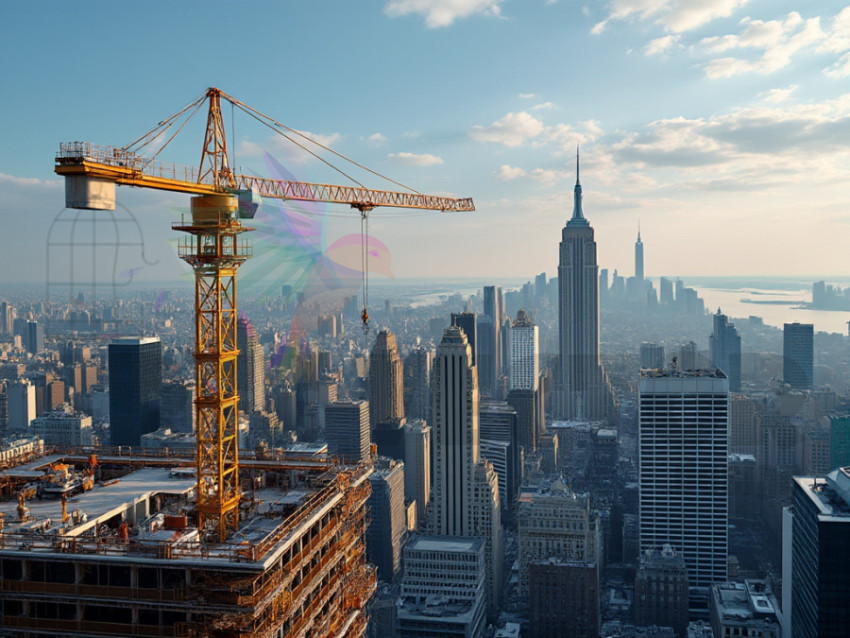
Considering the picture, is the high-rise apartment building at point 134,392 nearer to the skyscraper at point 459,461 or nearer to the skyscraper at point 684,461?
the skyscraper at point 459,461

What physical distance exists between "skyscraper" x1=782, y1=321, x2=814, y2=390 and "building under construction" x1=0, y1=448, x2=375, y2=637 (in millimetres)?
50868

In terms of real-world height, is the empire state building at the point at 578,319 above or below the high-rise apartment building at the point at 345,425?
above

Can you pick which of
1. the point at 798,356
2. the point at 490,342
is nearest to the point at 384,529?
the point at 798,356

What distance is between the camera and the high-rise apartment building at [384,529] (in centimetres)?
3978

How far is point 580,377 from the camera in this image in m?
76.4

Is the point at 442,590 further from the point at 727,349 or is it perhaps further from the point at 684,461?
the point at 727,349

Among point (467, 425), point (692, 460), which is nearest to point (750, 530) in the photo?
point (692, 460)

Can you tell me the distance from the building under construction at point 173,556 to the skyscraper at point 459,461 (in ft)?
97.1

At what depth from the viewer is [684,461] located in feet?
124

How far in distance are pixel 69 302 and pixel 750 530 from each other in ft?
115

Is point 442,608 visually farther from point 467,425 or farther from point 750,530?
point 750,530

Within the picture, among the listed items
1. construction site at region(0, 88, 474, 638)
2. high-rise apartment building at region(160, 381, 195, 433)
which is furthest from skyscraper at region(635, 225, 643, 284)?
construction site at region(0, 88, 474, 638)

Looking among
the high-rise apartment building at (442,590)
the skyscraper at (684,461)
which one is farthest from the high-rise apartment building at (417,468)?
the skyscraper at (684,461)

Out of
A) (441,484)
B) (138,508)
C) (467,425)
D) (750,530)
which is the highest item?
(138,508)
